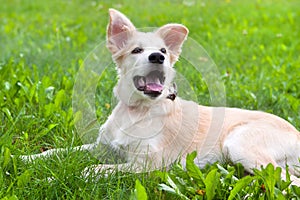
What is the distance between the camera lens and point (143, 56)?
3.32 m

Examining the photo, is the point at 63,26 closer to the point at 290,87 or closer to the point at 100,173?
the point at 290,87

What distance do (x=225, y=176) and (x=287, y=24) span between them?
6.00 meters

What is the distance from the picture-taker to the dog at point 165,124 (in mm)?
3457

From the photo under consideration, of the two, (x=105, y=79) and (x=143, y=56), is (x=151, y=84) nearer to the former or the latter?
(x=143, y=56)

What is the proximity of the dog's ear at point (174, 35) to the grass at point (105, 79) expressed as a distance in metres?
0.79

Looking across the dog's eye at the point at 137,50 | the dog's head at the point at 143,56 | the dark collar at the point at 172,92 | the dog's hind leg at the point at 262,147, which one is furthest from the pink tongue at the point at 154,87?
the dog's hind leg at the point at 262,147

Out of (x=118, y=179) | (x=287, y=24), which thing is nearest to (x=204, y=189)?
(x=118, y=179)

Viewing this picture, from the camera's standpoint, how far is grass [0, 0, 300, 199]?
3119mm

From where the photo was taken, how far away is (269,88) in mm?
5438

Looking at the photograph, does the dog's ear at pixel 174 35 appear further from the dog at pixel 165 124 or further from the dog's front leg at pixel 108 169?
the dog's front leg at pixel 108 169

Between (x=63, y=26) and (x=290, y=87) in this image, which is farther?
(x=63, y=26)

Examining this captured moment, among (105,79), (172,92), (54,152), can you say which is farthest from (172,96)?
(105,79)

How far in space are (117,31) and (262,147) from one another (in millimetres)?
1203

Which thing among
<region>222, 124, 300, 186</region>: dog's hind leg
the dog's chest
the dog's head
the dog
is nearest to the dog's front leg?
the dog
